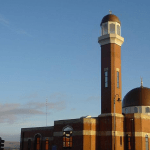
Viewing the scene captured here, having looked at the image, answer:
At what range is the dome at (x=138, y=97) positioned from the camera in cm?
5891

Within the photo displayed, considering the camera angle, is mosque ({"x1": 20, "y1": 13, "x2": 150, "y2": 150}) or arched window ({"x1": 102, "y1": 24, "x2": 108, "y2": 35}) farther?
arched window ({"x1": 102, "y1": 24, "x2": 108, "y2": 35})

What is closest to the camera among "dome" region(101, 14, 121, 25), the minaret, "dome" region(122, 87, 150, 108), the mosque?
the mosque

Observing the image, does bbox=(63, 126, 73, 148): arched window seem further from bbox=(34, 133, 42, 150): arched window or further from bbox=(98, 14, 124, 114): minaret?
bbox=(34, 133, 42, 150): arched window

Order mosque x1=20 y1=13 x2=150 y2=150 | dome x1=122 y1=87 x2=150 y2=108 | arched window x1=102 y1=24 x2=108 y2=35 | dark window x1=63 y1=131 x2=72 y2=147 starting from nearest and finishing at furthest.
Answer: mosque x1=20 y1=13 x2=150 y2=150 → dark window x1=63 y1=131 x2=72 y2=147 → arched window x1=102 y1=24 x2=108 y2=35 → dome x1=122 y1=87 x2=150 y2=108

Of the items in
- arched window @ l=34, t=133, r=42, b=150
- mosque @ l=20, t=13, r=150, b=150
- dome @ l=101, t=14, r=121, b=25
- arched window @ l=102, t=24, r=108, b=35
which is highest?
dome @ l=101, t=14, r=121, b=25

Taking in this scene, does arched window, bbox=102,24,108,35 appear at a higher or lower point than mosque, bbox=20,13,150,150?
higher

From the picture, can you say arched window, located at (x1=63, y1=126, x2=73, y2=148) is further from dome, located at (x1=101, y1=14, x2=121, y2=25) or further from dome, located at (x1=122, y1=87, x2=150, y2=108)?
dome, located at (x1=101, y1=14, x2=121, y2=25)

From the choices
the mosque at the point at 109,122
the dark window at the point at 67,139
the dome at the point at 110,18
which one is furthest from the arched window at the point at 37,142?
the dome at the point at 110,18

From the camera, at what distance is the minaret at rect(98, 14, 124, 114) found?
49.0 metres

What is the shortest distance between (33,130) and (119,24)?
94.1 feet

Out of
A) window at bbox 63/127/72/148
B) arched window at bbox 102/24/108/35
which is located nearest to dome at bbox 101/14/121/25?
arched window at bbox 102/24/108/35

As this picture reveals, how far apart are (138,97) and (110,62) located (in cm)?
1389

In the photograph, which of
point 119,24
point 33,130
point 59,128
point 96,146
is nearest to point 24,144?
point 33,130

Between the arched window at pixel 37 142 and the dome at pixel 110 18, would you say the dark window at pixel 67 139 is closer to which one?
the arched window at pixel 37 142
